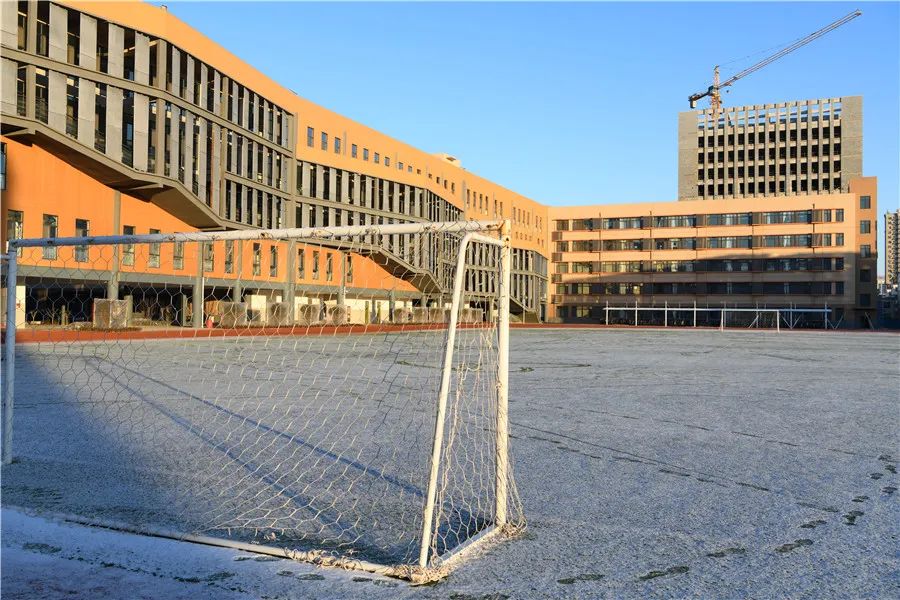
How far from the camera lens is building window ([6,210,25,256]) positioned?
28.7 m

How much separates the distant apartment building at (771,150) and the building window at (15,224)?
9893cm

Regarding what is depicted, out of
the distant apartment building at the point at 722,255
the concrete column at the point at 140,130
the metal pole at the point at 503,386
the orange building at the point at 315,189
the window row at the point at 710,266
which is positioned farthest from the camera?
the window row at the point at 710,266

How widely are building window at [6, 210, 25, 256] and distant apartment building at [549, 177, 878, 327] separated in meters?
69.9

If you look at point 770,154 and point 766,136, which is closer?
point 770,154

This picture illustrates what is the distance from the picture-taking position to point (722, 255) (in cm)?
8394

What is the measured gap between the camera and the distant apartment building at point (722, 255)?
7850 centimetres

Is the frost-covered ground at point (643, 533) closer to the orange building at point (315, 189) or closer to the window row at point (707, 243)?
the orange building at point (315, 189)

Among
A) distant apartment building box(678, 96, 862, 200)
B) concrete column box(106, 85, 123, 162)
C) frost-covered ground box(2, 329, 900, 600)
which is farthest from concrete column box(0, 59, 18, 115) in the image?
distant apartment building box(678, 96, 862, 200)

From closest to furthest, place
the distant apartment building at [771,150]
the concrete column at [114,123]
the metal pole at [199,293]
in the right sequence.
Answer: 1. the concrete column at [114,123]
2. the metal pole at [199,293]
3. the distant apartment building at [771,150]

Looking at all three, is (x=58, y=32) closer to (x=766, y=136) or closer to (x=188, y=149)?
(x=188, y=149)

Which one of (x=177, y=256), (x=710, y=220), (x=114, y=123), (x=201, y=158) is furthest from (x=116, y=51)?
(x=710, y=220)

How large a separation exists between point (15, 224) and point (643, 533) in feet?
105

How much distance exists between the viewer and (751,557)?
413 cm

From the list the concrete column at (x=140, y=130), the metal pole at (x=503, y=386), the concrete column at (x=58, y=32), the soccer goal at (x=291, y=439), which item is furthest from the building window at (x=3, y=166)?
the metal pole at (x=503, y=386)
